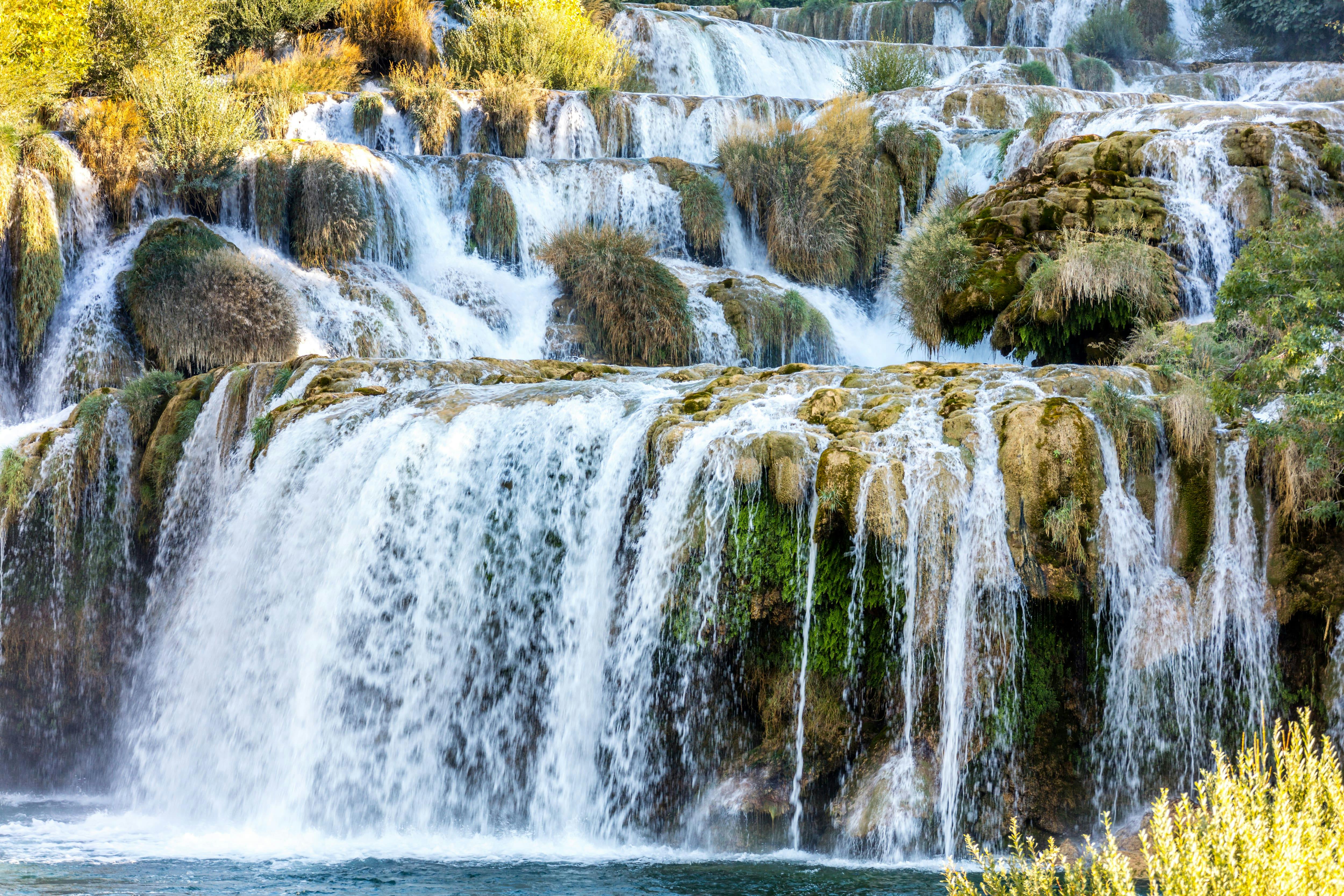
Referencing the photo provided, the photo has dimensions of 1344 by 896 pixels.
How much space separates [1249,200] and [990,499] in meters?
6.65

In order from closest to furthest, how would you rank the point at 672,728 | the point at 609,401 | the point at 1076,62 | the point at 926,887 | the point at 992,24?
the point at 926,887 → the point at 672,728 → the point at 609,401 → the point at 1076,62 → the point at 992,24

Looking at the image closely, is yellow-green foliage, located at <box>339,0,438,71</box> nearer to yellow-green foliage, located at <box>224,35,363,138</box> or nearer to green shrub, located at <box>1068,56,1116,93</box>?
yellow-green foliage, located at <box>224,35,363,138</box>

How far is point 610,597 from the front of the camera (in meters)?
8.23

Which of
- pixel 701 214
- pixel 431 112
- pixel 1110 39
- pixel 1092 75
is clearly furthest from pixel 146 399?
pixel 1110 39

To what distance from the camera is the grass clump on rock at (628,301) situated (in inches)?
523

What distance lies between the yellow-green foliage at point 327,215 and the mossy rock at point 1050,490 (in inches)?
383

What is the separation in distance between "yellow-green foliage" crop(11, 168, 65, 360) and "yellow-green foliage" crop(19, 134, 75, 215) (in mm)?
180

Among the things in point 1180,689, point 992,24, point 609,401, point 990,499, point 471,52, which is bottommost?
point 1180,689

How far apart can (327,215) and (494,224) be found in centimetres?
218

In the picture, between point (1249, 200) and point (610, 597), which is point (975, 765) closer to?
point (610, 597)

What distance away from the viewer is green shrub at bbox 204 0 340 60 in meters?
19.5

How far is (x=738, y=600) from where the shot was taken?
7809 mm

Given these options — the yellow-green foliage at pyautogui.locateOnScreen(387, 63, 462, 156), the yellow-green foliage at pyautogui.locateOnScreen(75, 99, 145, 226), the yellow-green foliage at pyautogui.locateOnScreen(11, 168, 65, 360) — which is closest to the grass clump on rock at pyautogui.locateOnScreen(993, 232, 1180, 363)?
the yellow-green foliage at pyautogui.locateOnScreen(387, 63, 462, 156)

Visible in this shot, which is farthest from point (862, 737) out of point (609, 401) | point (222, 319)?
point (222, 319)
